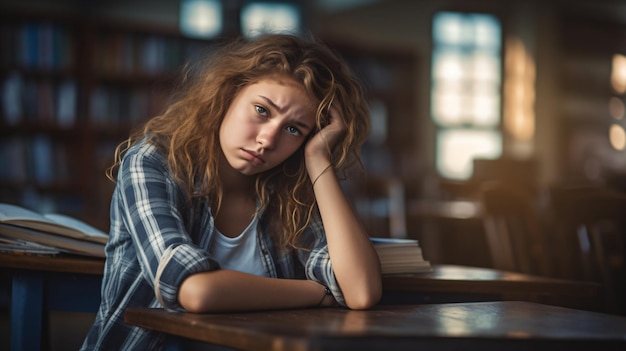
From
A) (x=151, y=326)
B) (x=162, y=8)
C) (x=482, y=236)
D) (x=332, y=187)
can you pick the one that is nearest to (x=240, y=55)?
(x=332, y=187)

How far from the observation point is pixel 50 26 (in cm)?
543

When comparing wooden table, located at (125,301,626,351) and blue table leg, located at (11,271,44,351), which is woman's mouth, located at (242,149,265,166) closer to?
wooden table, located at (125,301,626,351)

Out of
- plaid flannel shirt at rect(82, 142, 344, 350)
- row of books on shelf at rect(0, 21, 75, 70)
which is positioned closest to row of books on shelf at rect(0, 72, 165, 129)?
row of books on shelf at rect(0, 21, 75, 70)

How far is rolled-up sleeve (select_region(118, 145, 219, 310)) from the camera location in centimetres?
123

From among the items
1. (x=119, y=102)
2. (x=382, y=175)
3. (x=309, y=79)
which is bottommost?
(x=382, y=175)

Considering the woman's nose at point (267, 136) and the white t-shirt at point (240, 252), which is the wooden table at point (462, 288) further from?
the woman's nose at point (267, 136)

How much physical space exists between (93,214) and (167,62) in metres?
1.34

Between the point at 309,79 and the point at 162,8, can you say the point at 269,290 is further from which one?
the point at 162,8

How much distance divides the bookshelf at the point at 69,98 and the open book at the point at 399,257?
146 inches

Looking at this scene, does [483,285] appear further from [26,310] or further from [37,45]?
[37,45]

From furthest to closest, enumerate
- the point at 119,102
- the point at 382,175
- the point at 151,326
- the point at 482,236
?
the point at 382,175 < the point at 119,102 < the point at 482,236 < the point at 151,326

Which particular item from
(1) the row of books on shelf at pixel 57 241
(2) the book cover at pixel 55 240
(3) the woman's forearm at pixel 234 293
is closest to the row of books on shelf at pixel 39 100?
(1) the row of books on shelf at pixel 57 241

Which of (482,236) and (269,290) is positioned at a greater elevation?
(269,290)

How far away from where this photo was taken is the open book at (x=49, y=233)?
160cm
